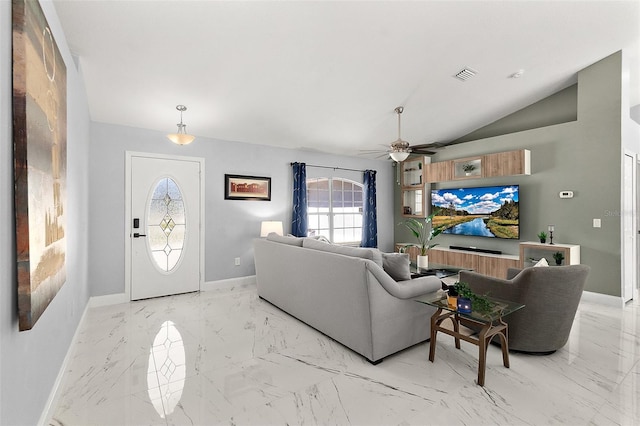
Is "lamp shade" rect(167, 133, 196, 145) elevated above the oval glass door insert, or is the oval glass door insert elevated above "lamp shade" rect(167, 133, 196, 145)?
"lamp shade" rect(167, 133, 196, 145)

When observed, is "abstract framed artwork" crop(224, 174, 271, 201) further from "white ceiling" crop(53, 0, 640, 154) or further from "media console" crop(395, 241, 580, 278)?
"media console" crop(395, 241, 580, 278)

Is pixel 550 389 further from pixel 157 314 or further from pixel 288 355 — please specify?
pixel 157 314

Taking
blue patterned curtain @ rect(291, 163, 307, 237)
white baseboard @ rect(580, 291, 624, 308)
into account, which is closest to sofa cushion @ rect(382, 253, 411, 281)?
blue patterned curtain @ rect(291, 163, 307, 237)

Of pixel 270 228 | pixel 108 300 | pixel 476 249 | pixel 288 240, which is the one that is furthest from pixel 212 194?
pixel 476 249

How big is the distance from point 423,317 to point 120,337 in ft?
9.83

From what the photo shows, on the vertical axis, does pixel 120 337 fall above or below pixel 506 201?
below

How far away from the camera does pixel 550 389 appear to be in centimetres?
226

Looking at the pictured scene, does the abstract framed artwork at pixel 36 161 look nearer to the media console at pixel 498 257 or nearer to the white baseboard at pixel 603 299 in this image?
the media console at pixel 498 257

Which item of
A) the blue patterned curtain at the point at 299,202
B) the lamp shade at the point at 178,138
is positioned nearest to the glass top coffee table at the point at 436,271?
the blue patterned curtain at the point at 299,202

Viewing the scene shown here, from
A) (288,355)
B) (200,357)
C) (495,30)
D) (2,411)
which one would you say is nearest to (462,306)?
(288,355)

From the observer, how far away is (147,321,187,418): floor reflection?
214 cm

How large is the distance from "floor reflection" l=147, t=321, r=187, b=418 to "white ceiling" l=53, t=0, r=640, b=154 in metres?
2.73

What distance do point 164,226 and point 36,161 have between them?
3403 mm

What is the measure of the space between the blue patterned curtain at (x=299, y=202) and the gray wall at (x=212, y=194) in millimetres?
128
